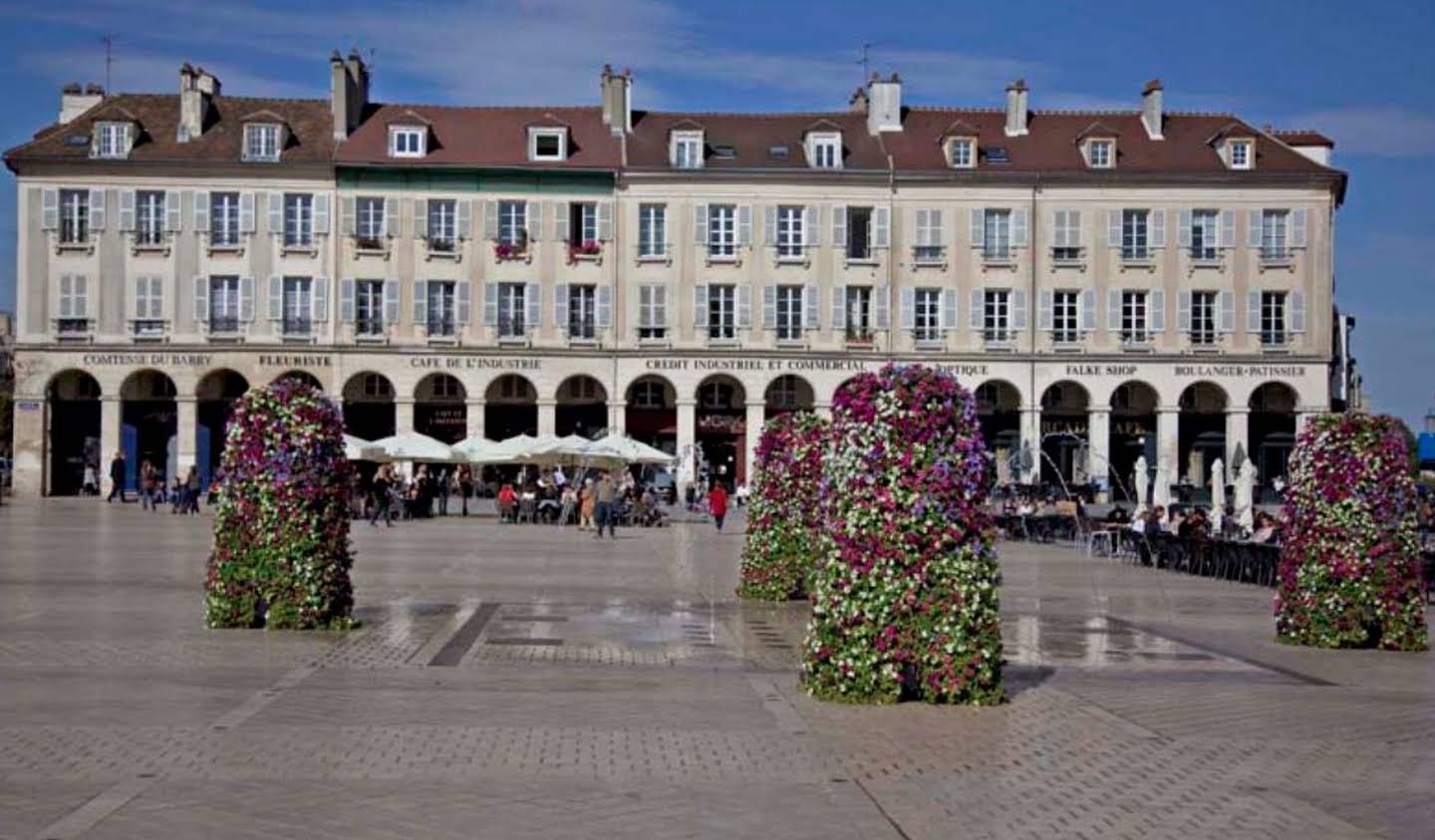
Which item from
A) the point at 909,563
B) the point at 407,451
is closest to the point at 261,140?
the point at 407,451

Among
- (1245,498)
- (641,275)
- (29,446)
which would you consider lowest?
(1245,498)

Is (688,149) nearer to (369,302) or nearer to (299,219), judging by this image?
(369,302)

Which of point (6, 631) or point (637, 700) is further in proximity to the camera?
point (6, 631)

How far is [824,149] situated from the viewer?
6269 cm

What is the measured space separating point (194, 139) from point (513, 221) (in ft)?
36.1

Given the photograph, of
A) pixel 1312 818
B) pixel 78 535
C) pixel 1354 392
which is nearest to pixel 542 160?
pixel 78 535

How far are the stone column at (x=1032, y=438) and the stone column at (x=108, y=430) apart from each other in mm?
30159

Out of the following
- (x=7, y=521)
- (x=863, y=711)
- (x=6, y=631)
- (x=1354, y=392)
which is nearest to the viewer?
(x=863, y=711)

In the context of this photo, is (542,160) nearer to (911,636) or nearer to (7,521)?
(7,521)

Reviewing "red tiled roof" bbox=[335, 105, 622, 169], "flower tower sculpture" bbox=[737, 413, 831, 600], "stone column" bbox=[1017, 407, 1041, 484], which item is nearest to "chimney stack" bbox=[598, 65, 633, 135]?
"red tiled roof" bbox=[335, 105, 622, 169]

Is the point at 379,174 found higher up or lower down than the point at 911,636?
higher up

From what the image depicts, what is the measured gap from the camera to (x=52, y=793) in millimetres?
9750

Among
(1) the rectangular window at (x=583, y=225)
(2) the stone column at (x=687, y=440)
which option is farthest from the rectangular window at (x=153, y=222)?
(2) the stone column at (x=687, y=440)

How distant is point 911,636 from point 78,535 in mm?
27685
